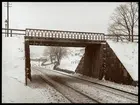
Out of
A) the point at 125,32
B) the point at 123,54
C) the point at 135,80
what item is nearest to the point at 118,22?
the point at 125,32

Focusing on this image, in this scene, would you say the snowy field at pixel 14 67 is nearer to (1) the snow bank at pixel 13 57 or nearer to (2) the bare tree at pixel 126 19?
(1) the snow bank at pixel 13 57

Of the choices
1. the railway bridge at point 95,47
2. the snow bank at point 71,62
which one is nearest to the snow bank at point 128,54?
the railway bridge at point 95,47

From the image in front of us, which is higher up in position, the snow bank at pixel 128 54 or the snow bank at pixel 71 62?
the snow bank at pixel 128 54

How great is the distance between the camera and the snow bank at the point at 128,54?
28672 millimetres

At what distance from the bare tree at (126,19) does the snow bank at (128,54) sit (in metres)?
12.7

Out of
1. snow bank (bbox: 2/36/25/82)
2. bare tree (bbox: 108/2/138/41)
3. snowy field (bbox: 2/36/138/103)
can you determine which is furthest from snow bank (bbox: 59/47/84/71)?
snowy field (bbox: 2/36/138/103)

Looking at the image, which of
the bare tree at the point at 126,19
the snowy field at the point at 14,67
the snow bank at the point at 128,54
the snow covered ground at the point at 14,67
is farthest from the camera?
the bare tree at the point at 126,19

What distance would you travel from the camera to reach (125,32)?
47531 mm

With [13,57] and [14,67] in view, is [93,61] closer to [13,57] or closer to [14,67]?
[13,57]

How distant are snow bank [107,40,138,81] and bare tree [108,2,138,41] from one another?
1268 centimetres

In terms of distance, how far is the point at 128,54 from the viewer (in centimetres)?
3102

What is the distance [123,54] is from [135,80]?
4.80 metres

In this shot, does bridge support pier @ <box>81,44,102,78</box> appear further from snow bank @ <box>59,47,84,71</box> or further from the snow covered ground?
snow bank @ <box>59,47,84,71</box>

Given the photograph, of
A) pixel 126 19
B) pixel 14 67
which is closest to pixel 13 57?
pixel 14 67
